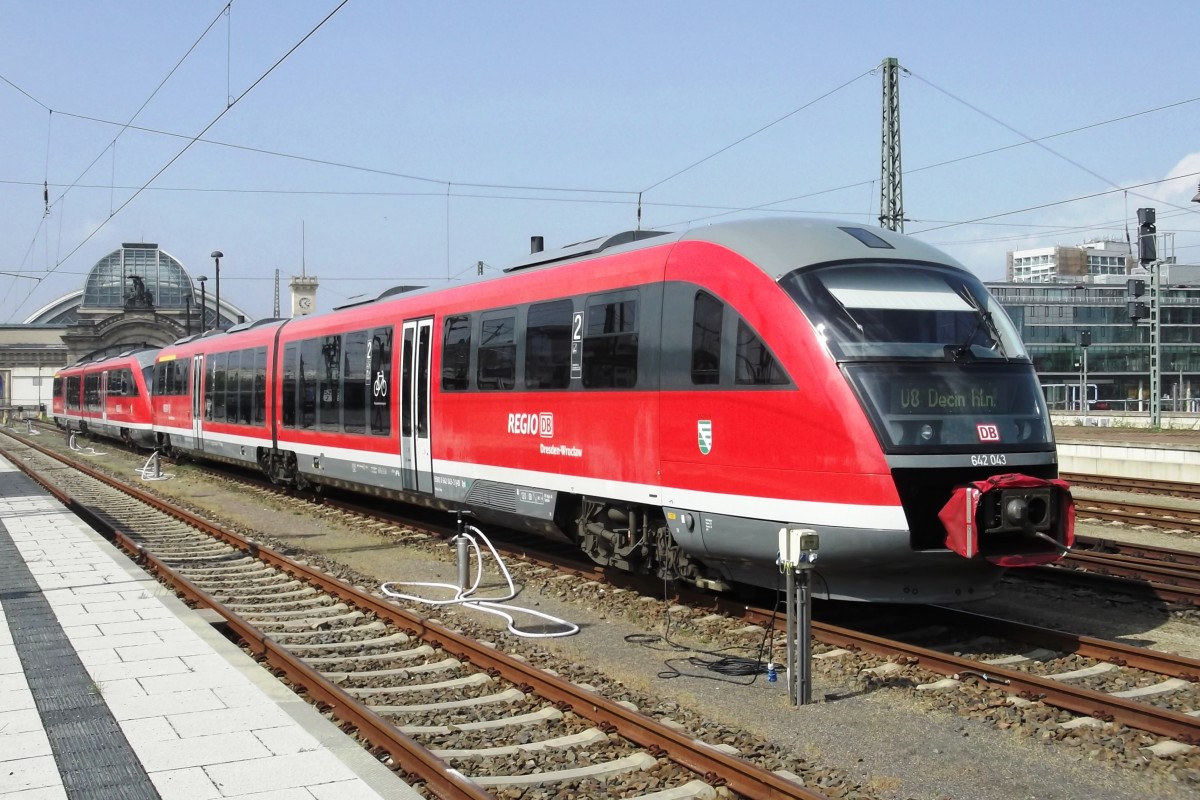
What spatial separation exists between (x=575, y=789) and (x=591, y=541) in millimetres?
5594

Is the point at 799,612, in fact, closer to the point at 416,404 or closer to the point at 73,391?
the point at 416,404

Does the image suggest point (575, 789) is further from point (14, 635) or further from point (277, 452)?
point (277, 452)

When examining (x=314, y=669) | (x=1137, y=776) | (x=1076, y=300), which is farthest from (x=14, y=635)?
(x=1076, y=300)

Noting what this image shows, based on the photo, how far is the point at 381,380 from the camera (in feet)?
53.0

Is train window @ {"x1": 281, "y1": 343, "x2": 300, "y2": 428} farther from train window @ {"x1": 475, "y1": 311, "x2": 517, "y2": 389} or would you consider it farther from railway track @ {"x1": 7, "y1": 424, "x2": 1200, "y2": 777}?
railway track @ {"x1": 7, "y1": 424, "x2": 1200, "y2": 777}

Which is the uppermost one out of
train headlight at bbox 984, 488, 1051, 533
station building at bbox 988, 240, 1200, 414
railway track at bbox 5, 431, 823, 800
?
station building at bbox 988, 240, 1200, 414

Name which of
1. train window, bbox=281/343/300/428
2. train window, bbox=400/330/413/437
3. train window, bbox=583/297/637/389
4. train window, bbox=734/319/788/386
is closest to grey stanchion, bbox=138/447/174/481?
train window, bbox=281/343/300/428

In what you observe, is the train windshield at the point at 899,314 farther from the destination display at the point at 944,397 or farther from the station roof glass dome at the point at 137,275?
the station roof glass dome at the point at 137,275

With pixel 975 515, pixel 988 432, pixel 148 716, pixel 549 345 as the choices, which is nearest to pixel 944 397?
pixel 988 432

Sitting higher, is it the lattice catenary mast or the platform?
the lattice catenary mast

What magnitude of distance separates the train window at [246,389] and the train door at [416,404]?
8694mm

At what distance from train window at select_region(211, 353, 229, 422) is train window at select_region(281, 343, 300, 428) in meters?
4.71

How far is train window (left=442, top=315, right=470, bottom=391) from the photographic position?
13.6 metres

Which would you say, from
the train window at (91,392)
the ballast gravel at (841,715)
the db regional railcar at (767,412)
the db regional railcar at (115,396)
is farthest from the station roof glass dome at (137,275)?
the ballast gravel at (841,715)
